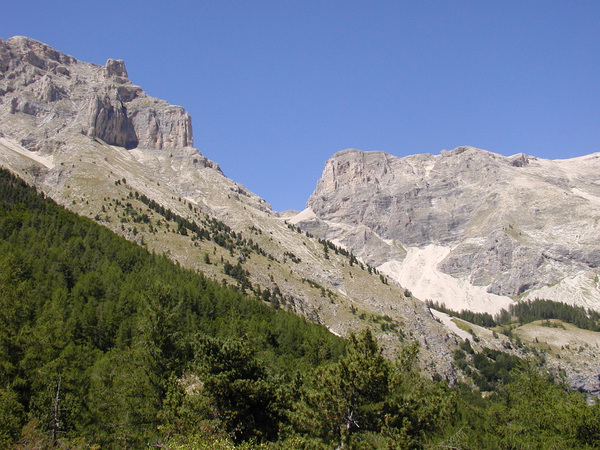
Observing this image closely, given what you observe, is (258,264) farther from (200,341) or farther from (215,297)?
(200,341)

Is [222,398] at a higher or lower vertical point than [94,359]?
lower

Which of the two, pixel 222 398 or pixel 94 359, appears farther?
pixel 94 359

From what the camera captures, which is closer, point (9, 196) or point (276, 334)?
point (276, 334)

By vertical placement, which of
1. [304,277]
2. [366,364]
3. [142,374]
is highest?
[304,277]

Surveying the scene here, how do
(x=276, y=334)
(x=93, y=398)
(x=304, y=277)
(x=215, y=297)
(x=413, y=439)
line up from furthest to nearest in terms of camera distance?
(x=304, y=277) → (x=215, y=297) → (x=276, y=334) → (x=93, y=398) → (x=413, y=439)

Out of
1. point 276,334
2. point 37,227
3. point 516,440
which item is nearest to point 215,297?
point 276,334

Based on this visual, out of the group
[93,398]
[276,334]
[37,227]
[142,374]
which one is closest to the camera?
[142,374]

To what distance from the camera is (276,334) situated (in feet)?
293

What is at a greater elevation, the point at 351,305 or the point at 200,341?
the point at 351,305

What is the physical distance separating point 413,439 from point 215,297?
77438mm

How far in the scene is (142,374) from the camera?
3422 centimetres

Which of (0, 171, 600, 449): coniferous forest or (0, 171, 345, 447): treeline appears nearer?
(0, 171, 600, 449): coniferous forest

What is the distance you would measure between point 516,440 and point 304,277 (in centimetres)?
13824

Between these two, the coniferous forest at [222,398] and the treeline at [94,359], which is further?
the treeline at [94,359]
